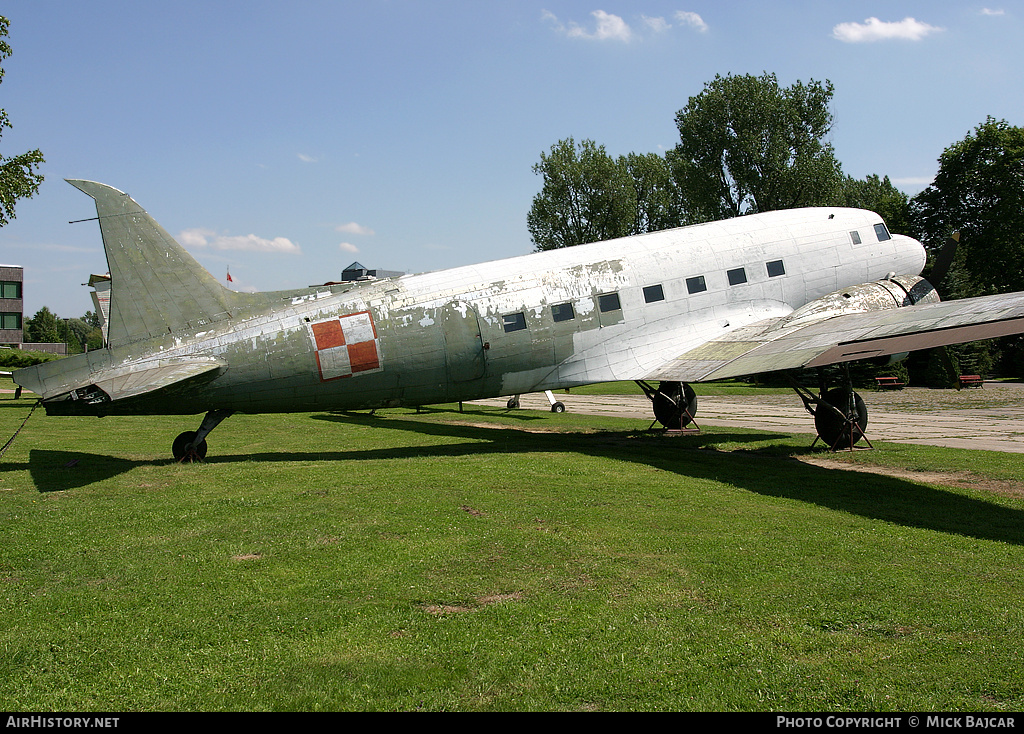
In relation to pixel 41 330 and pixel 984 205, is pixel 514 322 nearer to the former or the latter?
pixel 984 205

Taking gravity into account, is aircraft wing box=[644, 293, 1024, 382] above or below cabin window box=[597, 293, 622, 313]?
below

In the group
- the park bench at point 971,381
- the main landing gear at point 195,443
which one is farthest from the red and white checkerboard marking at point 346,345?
the park bench at point 971,381

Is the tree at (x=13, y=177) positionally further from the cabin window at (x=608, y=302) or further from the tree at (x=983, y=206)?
the tree at (x=983, y=206)

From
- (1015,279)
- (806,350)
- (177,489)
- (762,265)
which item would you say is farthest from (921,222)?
(177,489)

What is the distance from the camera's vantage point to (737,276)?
18438 mm

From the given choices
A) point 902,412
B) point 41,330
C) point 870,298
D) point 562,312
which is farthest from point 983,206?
point 41,330

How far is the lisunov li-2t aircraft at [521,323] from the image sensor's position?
1398 centimetres

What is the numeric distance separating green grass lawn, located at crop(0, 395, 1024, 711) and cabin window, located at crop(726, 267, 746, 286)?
6192 mm

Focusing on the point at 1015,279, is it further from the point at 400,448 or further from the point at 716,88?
the point at 400,448

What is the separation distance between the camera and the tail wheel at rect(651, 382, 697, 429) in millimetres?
21406

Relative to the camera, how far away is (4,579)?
7305 mm

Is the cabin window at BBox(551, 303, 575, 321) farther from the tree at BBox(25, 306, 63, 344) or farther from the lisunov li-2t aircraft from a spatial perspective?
the tree at BBox(25, 306, 63, 344)

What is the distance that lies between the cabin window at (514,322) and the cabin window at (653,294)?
3.28 m

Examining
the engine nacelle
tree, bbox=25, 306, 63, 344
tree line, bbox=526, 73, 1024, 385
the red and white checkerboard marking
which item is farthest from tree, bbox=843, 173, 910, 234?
tree, bbox=25, 306, 63, 344
